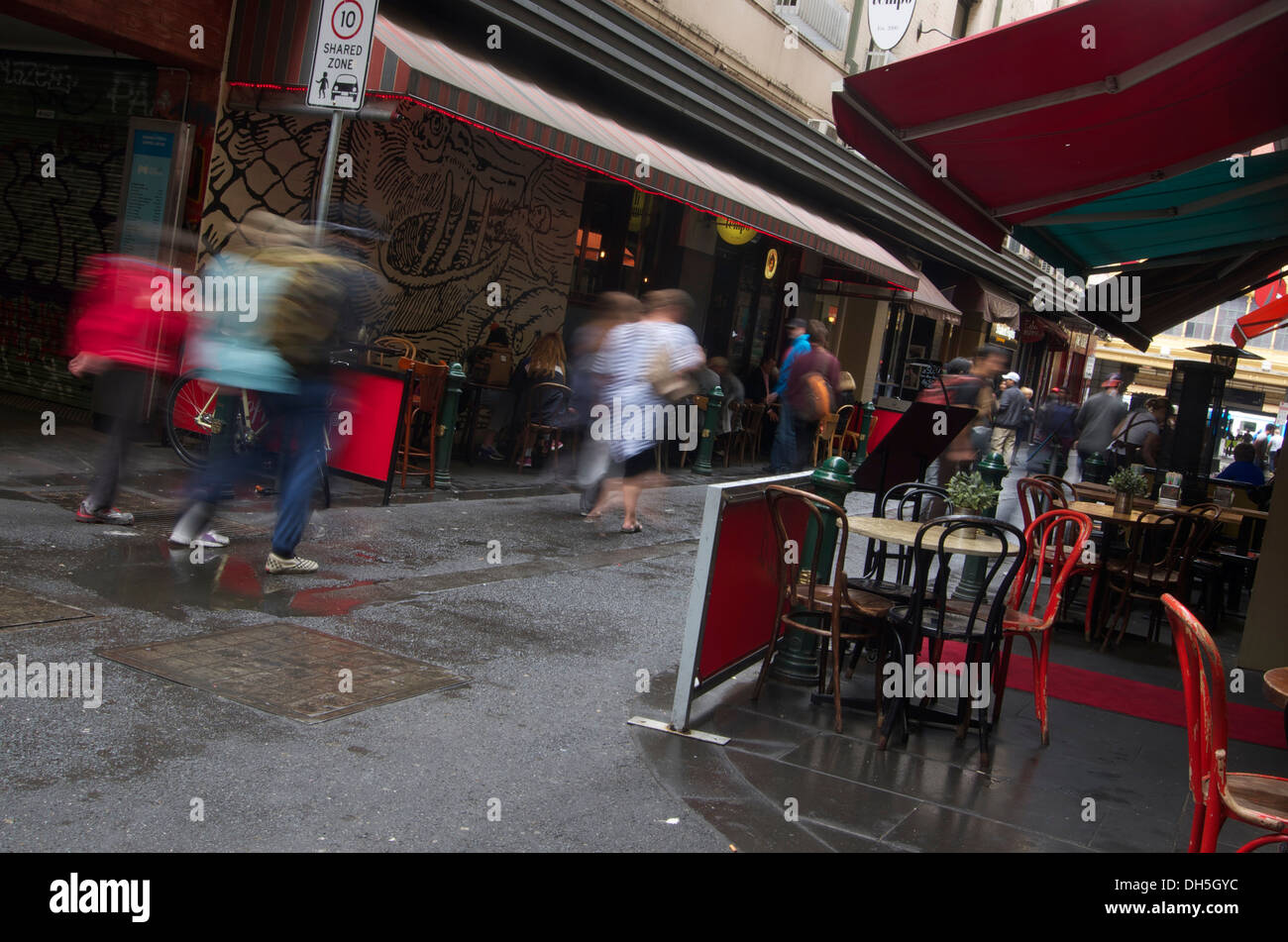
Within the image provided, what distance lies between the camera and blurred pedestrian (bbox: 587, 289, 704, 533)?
8.97 m

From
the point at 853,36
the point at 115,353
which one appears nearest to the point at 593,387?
the point at 115,353

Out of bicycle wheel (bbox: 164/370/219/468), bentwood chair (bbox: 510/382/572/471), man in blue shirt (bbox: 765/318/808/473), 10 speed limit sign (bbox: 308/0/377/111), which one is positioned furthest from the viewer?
man in blue shirt (bbox: 765/318/808/473)

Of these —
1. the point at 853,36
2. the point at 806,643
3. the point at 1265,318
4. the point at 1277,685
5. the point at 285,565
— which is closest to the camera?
the point at 1277,685

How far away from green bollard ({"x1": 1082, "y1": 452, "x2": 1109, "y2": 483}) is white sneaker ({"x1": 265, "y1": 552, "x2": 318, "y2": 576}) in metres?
A: 9.76

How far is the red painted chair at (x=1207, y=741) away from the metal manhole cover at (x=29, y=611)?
14.9ft

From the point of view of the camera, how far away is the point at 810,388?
37.9 feet

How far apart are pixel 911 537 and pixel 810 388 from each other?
20.0 feet

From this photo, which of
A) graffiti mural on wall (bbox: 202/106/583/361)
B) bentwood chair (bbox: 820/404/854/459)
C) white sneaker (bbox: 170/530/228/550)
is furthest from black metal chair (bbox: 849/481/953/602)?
bentwood chair (bbox: 820/404/854/459)

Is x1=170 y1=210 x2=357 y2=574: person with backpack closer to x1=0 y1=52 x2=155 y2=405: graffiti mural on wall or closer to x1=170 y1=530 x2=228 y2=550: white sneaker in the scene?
x1=170 y1=530 x2=228 y2=550: white sneaker

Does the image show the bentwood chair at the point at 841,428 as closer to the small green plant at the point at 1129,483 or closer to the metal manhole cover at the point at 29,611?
the small green plant at the point at 1129,483

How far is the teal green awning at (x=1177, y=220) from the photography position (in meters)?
7.89

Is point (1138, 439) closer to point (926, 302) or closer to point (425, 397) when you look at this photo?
point (926, 302)

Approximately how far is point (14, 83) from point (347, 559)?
23.0 feet

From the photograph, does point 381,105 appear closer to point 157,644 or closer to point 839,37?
point 157,644
